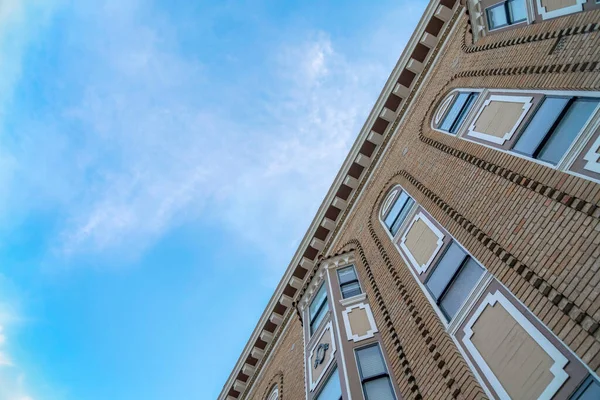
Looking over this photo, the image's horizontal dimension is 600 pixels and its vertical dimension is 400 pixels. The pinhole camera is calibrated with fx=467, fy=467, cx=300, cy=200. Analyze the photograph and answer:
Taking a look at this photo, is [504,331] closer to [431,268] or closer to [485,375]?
[485,375]

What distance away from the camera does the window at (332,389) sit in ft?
31.2

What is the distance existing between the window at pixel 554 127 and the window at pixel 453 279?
2.05m

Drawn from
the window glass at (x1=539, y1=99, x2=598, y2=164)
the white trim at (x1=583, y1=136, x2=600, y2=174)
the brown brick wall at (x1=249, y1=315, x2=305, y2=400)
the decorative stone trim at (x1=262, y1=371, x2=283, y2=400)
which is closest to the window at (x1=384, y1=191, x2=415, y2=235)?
the window glass at (x1=539, y1=99, x2=598, y2=164)

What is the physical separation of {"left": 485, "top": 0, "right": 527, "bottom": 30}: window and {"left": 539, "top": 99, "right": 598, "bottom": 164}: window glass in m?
4.32

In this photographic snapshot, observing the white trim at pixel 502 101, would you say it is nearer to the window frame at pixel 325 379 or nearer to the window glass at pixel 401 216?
the window glass at pixel 401 216

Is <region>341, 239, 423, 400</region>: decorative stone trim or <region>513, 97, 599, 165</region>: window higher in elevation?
<region>513, 97, 599, 165</region>: window

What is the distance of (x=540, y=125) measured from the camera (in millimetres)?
7871

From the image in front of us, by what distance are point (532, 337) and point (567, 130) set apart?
3297 millimetres

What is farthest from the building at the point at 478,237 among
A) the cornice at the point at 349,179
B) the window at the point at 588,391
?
the cornice at the point at 349,179

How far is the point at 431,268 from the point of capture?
29.6ft

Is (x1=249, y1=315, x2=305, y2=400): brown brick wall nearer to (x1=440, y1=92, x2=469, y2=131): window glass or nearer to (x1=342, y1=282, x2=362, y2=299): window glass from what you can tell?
(x1=342, y1=282, x2=362, y2=299): window glass

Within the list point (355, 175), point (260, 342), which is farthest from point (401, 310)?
point (260, 342)

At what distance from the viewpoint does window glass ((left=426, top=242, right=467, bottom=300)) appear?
27.1 feet

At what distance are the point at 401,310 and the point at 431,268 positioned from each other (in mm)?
1078
